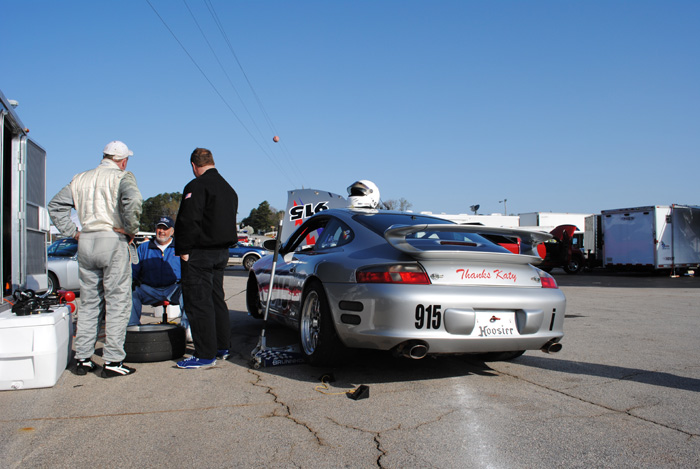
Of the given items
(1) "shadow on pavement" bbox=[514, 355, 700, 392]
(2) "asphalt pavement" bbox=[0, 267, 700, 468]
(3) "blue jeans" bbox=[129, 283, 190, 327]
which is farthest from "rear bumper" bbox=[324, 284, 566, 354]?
(3) "blue jeans" bbox=[129, 283, 190, 327]

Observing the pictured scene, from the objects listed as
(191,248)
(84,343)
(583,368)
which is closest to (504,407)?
(583,368)

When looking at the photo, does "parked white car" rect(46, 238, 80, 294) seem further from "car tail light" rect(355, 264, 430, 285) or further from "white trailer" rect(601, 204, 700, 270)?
"white trailer" rect(601, 204, 700, 270)

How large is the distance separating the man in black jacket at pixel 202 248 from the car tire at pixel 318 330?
76cm

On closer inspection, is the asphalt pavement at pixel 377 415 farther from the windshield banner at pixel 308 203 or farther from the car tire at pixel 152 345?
the windshield banner at pixel 308 203

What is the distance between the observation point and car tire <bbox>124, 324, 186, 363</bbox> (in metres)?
4.80

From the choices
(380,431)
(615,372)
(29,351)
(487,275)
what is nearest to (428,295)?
(487,275)

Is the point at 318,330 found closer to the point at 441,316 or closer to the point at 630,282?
the point at 441,316

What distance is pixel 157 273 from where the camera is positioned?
19.8ft

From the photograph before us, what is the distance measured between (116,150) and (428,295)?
2.89 meters

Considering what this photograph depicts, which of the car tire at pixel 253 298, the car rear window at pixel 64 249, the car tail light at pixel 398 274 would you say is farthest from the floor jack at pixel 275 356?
the car rear window at pixel 64 249

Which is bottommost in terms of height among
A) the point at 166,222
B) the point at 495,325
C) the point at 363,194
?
the point at 495,325

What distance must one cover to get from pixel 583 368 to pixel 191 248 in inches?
137

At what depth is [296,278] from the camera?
16.4ft

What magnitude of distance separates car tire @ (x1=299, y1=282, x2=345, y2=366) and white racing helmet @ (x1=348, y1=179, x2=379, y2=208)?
9.51 feet
